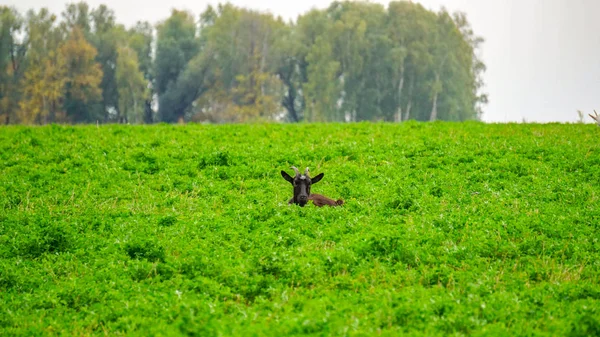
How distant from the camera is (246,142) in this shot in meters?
30.6

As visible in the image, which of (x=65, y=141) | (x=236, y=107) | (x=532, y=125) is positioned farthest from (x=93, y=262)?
(x=236, y=107)

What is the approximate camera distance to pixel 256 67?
95562 mm

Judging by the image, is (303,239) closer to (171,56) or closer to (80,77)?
(80,77)

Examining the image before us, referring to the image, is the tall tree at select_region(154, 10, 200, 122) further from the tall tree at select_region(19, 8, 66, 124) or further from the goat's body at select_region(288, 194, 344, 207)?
the goat's body at select_region(288, 194, 344, 207)

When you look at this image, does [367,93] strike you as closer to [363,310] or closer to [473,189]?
[473,189]

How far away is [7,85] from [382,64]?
1874 inches

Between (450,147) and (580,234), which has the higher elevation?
(450,147)

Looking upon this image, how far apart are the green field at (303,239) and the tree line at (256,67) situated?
63.0 metres

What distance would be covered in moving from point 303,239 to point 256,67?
79073mm

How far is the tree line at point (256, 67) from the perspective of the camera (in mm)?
91625

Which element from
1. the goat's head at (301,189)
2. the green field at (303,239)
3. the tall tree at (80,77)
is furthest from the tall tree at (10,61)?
the goat's head at (301,189)

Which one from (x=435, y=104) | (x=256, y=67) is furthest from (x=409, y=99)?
(x=256, y=67)

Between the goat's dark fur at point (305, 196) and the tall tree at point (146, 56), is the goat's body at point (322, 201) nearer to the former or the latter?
the goat's dark fur at point (305, 196)

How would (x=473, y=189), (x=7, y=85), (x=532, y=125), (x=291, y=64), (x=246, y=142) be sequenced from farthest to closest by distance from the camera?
1. (x=291, y=64)
2. (x=7, y=85)
3. (x=532, y=125)
4. (x=246, y=142)
5. (x=473, y=189)
